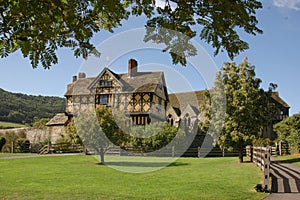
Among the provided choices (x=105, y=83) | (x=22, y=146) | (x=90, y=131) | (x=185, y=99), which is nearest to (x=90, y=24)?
(x=90, y=131)

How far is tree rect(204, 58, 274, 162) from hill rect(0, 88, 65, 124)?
7806 centimetres

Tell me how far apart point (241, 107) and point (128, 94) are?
22.0 metres

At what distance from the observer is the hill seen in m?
92.2

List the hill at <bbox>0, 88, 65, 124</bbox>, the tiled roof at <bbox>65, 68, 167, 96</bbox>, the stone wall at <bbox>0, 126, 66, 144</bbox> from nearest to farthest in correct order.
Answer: the tiled roof at <bbox>65, 68, 167, 96</bbox>, the stone wall at <bbox>0, 126, 66, 144</bbox>, the hill at <bbox>0, 88, 65, 124</bbox>

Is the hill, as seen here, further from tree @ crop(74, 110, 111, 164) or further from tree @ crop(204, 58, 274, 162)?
tree @ crop(204, 58, 274, 162)

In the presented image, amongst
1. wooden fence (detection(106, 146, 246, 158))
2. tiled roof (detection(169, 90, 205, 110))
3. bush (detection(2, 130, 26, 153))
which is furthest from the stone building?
bush (detection(2, 130, 26, 153))

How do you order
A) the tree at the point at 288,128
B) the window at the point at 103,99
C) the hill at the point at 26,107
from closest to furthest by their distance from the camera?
the tree at the point at 288,128 < the window at the point at 103,99 < the hill at the point at 26,107

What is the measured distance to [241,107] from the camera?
2175 cm

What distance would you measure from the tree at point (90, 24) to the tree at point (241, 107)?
18672 millimetres

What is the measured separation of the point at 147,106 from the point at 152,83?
4.09 metres

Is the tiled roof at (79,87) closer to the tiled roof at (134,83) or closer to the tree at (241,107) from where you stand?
the tiled roof at (134,83)

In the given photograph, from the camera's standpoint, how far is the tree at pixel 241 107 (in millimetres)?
22047

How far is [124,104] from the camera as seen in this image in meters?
41.7

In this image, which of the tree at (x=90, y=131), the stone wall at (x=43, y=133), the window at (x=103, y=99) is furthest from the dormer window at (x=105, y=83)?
the tree at (x=90, y=131)
